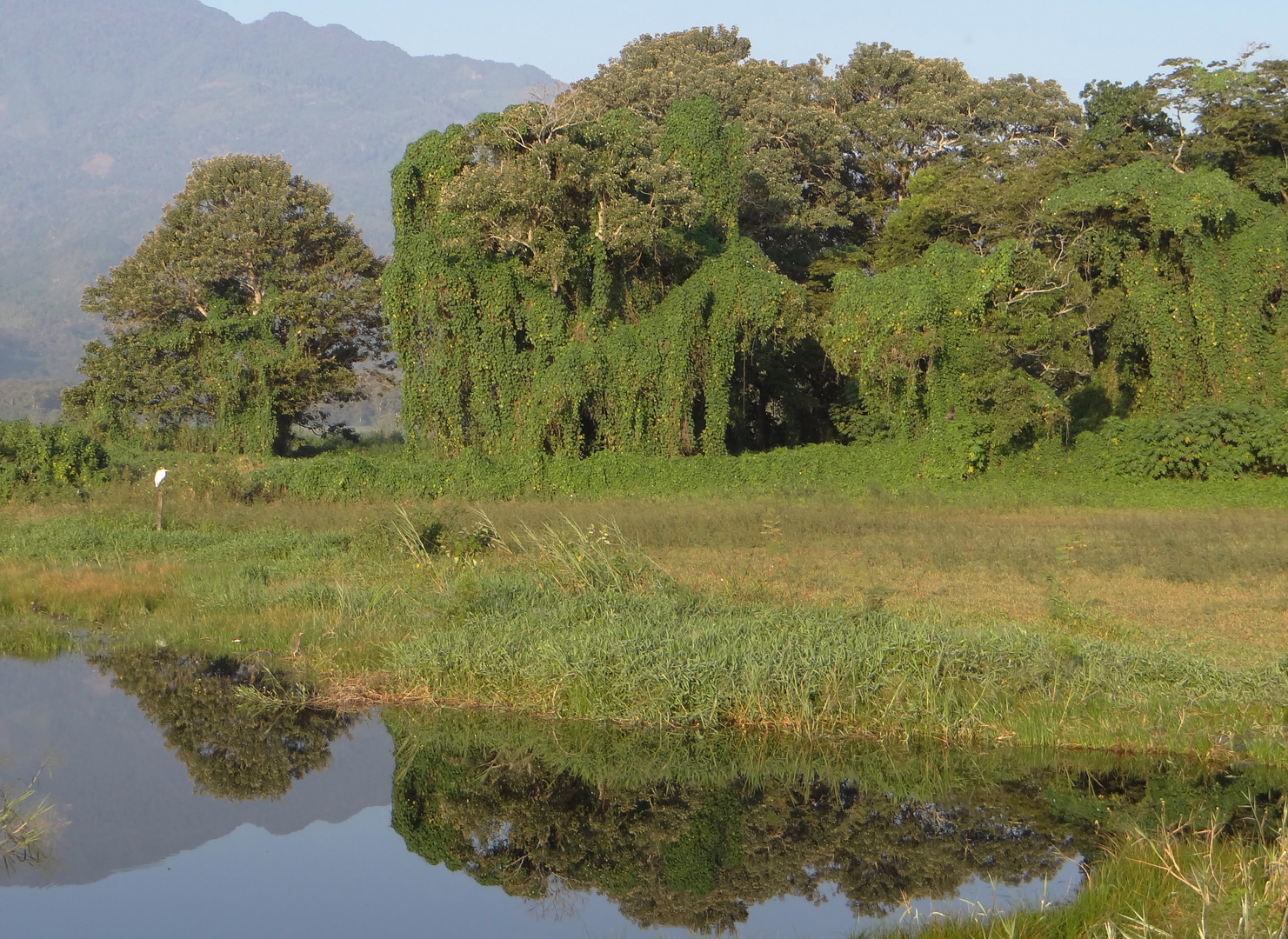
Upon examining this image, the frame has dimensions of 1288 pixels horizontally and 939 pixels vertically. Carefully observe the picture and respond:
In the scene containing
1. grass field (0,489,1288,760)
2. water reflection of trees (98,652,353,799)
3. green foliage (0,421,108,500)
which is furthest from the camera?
green foliage (0,421,108,500)

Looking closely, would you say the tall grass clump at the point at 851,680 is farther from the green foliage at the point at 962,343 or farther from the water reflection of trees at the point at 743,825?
the green foliage at the point at 962,343

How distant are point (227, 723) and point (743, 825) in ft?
15.1

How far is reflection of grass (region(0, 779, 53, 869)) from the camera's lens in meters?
7.33

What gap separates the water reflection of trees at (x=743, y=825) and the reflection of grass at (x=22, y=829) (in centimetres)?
223

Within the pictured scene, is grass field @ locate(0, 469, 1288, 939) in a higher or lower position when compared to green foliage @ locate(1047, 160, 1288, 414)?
lower

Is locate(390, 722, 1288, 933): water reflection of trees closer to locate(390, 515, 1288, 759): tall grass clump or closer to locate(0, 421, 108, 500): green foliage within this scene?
locate(390, 515, 1288, 759): tall grass clump

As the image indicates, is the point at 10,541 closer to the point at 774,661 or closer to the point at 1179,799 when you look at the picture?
the point at 774,661

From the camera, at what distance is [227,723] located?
9.78 meters

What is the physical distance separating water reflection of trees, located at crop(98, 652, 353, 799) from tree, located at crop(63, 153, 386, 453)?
2404cm

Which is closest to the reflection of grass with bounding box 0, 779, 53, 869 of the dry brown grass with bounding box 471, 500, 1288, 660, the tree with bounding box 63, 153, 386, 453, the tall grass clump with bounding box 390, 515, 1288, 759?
the tall grass clump with bounding box 390, 515, 1288, 759

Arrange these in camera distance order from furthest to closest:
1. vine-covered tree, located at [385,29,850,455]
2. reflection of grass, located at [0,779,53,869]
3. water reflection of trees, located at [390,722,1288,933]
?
vine-covered tree, located at [385,29,850,455], reflection of grass, located at [0,779,53,869], water reflection of trees, located at [390,722,1288,933]

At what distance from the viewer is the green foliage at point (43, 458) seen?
23344 mm

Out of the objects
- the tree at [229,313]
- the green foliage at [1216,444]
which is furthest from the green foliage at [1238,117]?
the tree at [229,313]

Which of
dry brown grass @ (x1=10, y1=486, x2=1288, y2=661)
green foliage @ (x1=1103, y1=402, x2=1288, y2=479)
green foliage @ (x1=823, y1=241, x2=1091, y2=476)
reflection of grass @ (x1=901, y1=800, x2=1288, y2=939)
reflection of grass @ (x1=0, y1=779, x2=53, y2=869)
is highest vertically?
green foliage @ (x1=823, y1=241, x2=1091, y2=476)
